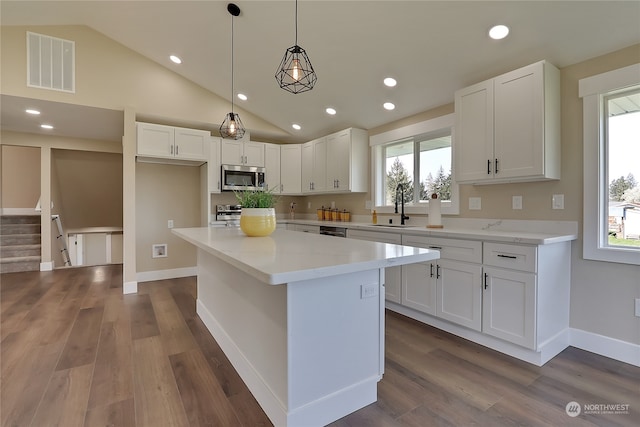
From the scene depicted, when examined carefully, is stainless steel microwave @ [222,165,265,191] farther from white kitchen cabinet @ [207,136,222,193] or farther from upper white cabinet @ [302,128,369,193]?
upper white cabinet @ [302,128,369,193]

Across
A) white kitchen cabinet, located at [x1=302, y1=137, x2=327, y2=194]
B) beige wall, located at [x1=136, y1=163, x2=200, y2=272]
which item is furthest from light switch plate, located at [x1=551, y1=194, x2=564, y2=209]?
beige wall, located at [x1=136, y1=163, x2=200, y2=272]

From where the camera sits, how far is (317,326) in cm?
149

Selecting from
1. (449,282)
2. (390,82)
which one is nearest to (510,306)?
(449,282)

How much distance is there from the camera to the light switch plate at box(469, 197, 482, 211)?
10.0 ft

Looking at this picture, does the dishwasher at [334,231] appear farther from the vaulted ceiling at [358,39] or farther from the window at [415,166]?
the vaulted ceiling at [358,39]

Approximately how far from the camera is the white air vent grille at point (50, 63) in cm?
351

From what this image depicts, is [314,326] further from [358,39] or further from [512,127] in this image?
[358,39]

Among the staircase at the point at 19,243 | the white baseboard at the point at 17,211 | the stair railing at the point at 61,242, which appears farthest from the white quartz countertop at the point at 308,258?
the white baseboard at the point at 17,211

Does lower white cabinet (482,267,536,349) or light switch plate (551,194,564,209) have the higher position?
light switch plate (551,194,564,209)

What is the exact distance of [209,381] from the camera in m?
1.97

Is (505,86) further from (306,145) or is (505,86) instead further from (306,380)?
(306,145)

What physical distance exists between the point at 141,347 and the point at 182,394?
0.86m

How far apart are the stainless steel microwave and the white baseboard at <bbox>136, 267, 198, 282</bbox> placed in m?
1.52

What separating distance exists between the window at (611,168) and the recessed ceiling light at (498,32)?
72cm
